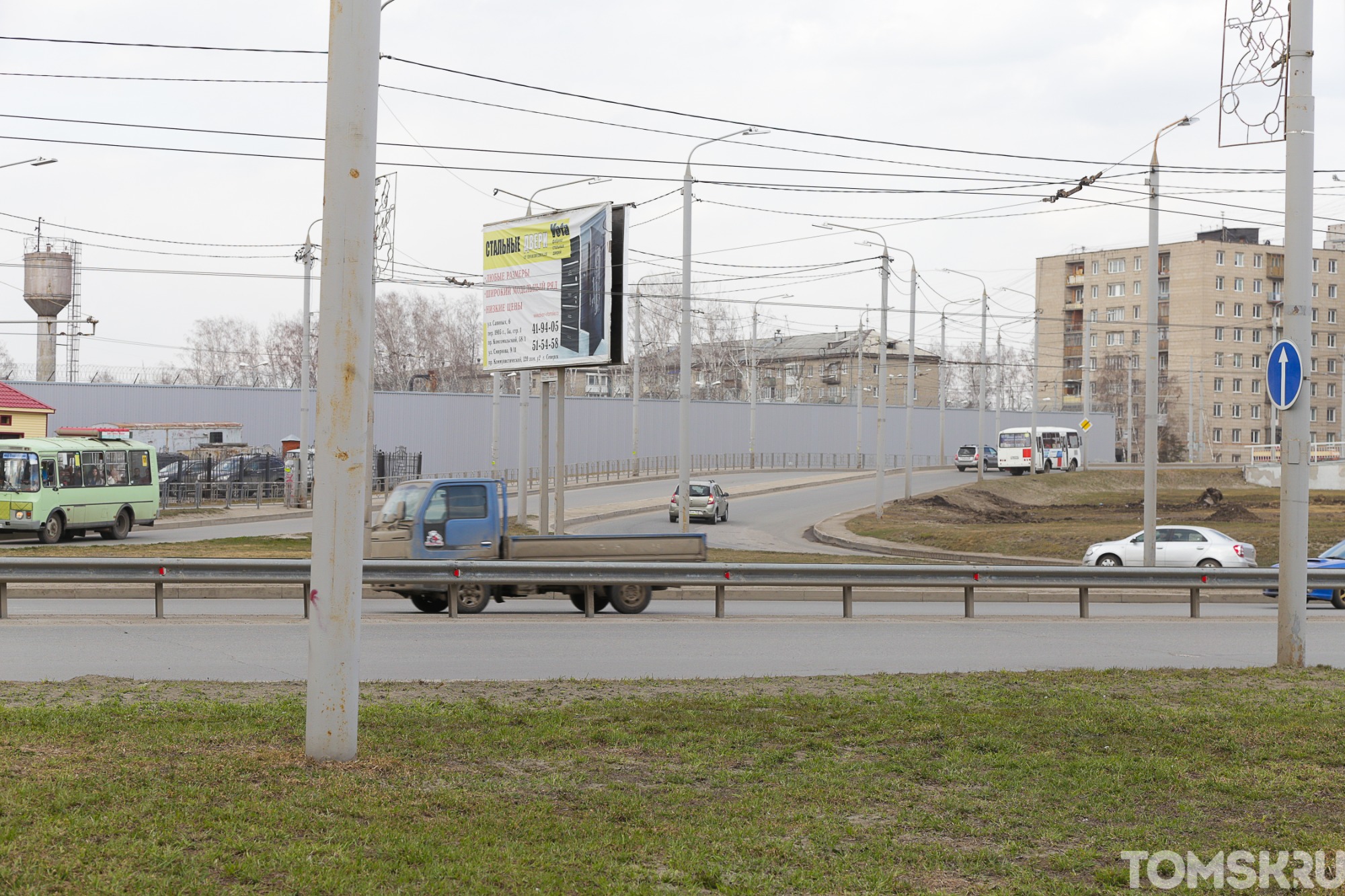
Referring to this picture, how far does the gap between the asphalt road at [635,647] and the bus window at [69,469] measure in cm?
1845

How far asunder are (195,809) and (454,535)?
482 inches

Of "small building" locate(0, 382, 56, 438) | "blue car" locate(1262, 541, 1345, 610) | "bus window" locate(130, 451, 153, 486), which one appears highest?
"small building" locate(0, 382, 56, 438)

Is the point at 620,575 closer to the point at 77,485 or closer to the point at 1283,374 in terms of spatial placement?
the point at 1283,374

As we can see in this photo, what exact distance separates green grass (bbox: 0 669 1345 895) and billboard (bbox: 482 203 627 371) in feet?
48.9

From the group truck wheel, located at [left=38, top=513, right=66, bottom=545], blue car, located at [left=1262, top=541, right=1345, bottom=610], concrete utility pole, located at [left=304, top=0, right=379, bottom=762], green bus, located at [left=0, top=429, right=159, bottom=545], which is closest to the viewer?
concrete utility pole, located at [left=304, top=0, right=379, bottom=762]

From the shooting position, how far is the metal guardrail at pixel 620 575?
15461mm

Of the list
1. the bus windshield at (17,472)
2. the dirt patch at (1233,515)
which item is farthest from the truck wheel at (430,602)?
the dirt patch at (1233,515)

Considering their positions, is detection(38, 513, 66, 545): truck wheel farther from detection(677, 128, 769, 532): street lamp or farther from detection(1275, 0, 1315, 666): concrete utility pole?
detection(1275, 0, 1315, 666): concrete utility pole

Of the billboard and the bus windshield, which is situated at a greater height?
the billboard

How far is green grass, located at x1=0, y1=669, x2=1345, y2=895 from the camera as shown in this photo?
194 inches

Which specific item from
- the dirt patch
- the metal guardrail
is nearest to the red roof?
the metal guardrail

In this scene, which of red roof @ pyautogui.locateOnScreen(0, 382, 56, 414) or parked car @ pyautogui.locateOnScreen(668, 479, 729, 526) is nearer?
red roof @ pyautogui.locateOnScreen(0, 382, 56, 414)

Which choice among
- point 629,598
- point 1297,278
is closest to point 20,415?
point 629,598

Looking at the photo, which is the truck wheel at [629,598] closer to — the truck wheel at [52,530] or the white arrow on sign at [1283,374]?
the white arrow on sign at [1283,374]
